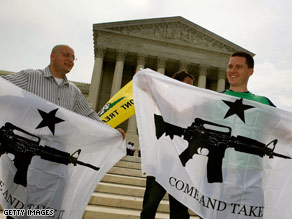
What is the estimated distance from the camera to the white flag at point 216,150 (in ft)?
7.27

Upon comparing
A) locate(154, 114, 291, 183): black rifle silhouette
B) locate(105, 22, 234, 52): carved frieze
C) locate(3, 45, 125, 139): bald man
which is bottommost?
locate(154, 114, 291, 183): black rifle silhouette

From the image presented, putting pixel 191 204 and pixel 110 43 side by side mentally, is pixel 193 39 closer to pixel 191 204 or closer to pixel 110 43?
pixel 110 43

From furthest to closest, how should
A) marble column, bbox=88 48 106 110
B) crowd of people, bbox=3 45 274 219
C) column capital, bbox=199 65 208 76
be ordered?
column capital, bbox=199 65 208 76
marble column, bbox=88 48 106 110
crowd of people, bbox=3 45 274 219

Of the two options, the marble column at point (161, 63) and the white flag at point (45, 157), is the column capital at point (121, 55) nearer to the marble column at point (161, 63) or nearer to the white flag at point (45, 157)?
the marble column at point (161, 63)

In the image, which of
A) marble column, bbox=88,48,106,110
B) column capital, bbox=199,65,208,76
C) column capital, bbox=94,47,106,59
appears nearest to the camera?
marble column, bbox=88,48,106,110

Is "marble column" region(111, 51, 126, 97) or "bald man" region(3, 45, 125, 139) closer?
"bald man" region(3, 45, 125, 139)

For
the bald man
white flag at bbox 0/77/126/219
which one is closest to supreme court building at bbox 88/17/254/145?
the bald man

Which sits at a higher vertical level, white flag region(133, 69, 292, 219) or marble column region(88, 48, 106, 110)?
marble column region(88, 48, 106, 110)

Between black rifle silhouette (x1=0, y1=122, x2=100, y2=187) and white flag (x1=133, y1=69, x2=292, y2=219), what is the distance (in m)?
0.95

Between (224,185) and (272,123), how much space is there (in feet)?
2.83

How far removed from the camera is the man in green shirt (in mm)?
2633

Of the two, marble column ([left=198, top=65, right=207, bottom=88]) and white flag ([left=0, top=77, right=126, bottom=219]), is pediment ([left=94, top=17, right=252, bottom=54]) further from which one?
white flag ([left=0, top=77, right=126, bottom=219])

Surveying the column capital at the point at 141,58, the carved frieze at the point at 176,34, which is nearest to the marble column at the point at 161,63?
the column capital at the point at 141,58

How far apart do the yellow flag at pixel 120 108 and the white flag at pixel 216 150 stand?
3.29m
